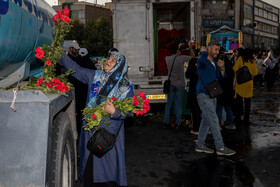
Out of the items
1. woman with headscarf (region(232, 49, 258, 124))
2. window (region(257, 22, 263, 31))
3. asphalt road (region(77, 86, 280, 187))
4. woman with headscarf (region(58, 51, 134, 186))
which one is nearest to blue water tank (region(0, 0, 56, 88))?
woman with headscarf (region(58, 51, 134, 186))

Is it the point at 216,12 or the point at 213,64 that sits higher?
the point at 216,12

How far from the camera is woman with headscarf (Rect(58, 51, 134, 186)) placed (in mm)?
3648

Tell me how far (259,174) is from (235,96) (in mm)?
4054

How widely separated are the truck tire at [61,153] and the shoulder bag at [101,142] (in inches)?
9.8

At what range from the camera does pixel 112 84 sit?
3633mm

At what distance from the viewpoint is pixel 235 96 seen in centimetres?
881

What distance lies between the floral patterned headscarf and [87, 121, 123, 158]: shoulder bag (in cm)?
36

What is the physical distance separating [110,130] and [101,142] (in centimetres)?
25

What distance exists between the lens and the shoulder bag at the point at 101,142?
3447 mm

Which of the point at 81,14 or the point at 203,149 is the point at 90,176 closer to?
the point at 203,149

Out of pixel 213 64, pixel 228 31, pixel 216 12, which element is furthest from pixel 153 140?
pixel 216 12

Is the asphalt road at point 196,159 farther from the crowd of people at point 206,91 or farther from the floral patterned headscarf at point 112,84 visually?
the floral patterned headscarf at point 112,84

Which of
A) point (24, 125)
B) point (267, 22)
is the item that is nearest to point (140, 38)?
point (24, 125)

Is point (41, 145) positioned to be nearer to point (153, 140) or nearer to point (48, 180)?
point (48, 180)
